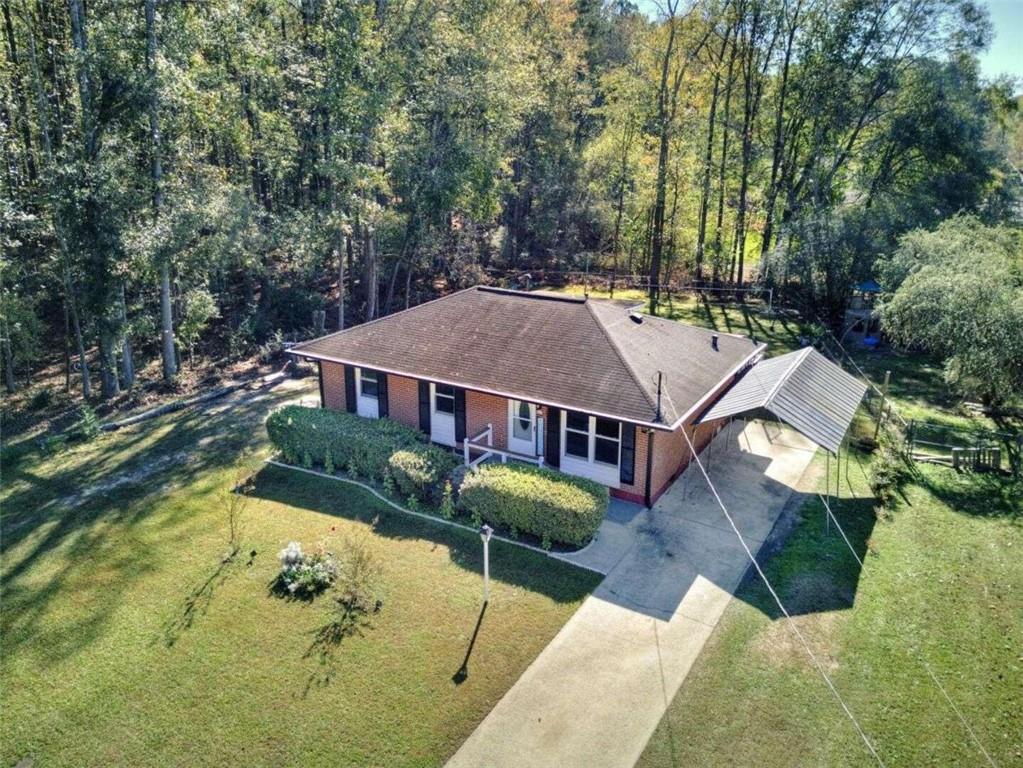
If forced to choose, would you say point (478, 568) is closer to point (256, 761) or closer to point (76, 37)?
point (256, 761)

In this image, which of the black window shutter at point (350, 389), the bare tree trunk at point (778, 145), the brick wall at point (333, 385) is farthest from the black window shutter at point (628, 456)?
the bare tree trunk at point (778, 145)

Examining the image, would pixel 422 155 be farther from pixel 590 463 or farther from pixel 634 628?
pixel 634 628

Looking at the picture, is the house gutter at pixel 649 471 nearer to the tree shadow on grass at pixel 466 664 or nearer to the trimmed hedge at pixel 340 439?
the tree shadow on grass at pixel 466 664

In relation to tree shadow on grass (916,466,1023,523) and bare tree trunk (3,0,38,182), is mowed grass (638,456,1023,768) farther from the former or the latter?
bare tree trunk (3,0,38,182)

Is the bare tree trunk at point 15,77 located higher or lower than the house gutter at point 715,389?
higher

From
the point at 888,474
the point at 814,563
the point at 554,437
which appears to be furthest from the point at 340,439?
the point at 888,474

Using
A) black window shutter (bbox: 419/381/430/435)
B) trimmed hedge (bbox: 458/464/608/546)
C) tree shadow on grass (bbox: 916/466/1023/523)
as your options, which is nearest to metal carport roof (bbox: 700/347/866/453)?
tree shadow on grass (bbox: 916/466/1023/523)

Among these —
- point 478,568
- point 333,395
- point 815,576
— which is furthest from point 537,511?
point 333,395
